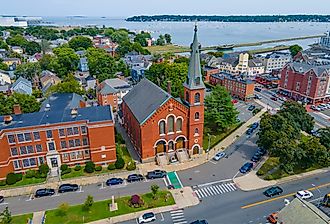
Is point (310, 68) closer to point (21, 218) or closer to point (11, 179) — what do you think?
point (11, 179)

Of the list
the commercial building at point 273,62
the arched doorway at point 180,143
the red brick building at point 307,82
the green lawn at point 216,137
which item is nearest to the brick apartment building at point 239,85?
the red brick building at point 307,82

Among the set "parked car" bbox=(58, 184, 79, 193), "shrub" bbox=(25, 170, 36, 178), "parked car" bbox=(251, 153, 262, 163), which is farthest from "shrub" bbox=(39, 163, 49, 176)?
"parked car" bbox=(251, 153, 262, 163)

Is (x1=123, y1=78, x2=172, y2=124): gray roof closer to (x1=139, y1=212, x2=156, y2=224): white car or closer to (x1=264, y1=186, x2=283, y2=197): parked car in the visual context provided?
(x1=139, y1=212, x2=156, y2=224): white car

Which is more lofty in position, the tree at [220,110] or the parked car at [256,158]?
the tree at [220,110]

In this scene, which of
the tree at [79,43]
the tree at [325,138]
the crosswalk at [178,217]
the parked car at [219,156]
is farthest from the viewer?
the tree at [79,43]

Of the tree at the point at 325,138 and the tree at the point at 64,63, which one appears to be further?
the tree at the point at 64,63

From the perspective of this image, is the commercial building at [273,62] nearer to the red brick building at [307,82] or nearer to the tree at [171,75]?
the red brick building at [307,82]

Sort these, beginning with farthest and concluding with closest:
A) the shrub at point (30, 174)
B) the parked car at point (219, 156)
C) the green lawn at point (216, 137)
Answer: the green lawn at point (216, 137)
the parked car at point (219, 156)
the shrub at point (30, 174)

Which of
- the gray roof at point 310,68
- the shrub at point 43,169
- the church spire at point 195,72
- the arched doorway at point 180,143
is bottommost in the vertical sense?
the shrub at point 43,169
